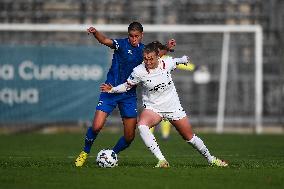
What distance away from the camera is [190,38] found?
1083 inches

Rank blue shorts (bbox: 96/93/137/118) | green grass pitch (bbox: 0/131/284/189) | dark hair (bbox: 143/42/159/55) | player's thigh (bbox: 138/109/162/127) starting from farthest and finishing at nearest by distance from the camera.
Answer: blue shorts (bbox: 96/93/137/118) < player's thigh (bbox: 138/109/162/127) < dark hair (bbox: 143/42/159/55) < green grass pitch (bbox: 0/131/284/189)

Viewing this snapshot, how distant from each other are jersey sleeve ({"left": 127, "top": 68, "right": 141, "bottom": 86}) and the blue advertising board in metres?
13.0

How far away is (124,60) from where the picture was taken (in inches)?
537

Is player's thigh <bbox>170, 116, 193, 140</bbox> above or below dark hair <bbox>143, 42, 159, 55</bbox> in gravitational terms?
below

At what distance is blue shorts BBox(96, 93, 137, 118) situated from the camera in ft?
44.7

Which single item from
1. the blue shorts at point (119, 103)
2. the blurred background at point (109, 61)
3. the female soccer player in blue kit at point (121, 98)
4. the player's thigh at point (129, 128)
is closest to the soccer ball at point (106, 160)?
the female soccer player in blue kit at point (121, 98)

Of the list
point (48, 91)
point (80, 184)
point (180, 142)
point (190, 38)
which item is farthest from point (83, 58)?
point (80, 184)

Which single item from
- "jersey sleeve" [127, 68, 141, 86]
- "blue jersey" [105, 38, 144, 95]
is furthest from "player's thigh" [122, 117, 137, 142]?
"jersey sleeve" [127, 68, 141, 86]

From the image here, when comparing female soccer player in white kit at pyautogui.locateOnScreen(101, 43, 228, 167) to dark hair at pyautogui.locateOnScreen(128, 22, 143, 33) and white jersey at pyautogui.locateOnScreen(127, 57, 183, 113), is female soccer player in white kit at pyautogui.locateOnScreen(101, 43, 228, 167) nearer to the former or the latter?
white jersey at pyautogui.locateOnScreen(127, 57, 183, 113)

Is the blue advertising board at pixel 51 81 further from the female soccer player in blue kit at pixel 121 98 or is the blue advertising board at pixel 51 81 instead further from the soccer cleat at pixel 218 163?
the soccer cleat at pixel 218 163

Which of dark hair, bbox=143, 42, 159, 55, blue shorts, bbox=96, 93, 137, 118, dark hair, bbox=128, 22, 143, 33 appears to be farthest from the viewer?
blue shorts, bbox=96, 93, 137, 118

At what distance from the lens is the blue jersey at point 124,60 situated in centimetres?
1356

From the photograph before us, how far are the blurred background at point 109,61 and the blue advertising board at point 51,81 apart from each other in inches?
1.1

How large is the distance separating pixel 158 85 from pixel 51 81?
13384 millimetres
